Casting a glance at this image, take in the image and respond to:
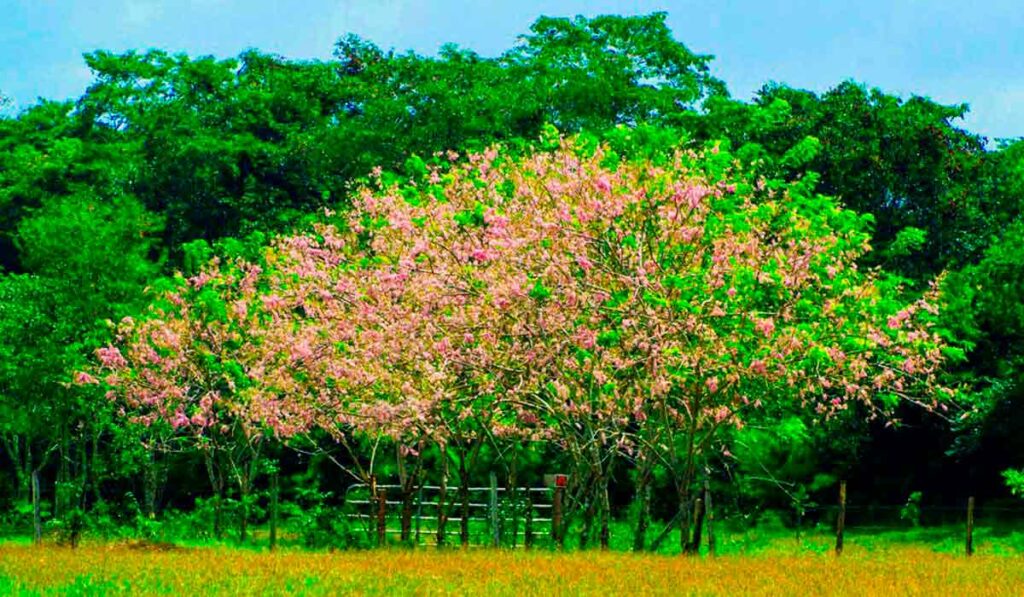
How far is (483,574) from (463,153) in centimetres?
2841

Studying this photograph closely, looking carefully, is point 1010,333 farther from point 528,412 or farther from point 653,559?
point 653,559

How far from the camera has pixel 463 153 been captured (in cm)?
4781

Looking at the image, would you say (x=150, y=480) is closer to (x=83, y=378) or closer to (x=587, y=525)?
(x=83, y=378)

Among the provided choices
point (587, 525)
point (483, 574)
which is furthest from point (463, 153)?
point (483, 574)

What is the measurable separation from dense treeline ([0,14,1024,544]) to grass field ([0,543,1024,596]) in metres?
8.38

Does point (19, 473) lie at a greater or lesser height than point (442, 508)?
greater

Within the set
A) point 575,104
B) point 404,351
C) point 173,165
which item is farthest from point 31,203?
point 404,351

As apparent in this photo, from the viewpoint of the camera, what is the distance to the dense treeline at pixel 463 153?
4050 centimetres

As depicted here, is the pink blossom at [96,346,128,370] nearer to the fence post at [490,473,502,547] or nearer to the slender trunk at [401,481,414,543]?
the slender trunk at [401,481,414,543]

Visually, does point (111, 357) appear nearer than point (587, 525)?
No

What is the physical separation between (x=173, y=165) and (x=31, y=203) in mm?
8178

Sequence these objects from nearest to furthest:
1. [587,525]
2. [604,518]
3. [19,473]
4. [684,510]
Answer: [684,510]
[604,518]
[587,525]
[19,473]

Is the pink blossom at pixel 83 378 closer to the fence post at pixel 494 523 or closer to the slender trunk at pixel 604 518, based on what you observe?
the fence post at pixel 494 523

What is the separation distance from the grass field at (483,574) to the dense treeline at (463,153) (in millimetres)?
8376
